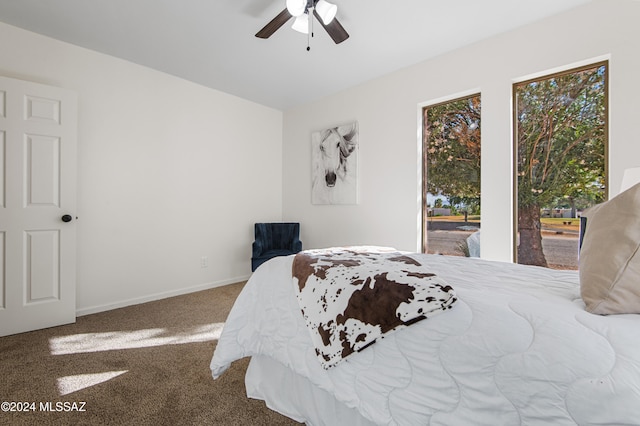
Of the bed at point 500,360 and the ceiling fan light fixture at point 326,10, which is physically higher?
the ceiling fan light fixture at point 326,10

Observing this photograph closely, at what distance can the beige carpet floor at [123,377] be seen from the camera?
1.41 meters

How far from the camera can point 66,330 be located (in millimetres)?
2424

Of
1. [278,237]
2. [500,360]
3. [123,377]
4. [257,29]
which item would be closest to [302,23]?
[257,29]

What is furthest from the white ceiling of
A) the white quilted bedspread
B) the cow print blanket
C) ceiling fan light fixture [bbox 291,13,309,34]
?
the white quilted bedspread

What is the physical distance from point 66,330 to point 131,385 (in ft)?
4.22

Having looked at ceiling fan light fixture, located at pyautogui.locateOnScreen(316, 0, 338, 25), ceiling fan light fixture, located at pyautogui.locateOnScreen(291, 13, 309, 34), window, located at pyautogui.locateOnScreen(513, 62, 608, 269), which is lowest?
window, located at pyautogui.locateOnScreen(513, 62, 608, 269)

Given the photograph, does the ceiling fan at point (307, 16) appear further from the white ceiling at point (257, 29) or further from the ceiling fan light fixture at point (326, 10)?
the white ceiling at point (257, 29)

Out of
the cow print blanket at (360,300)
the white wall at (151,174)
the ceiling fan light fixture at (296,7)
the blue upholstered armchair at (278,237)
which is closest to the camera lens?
the cow print blanket at (360,300)

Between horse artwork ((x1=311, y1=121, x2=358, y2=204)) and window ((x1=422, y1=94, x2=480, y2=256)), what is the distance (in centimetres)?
84

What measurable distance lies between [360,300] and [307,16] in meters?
2.18

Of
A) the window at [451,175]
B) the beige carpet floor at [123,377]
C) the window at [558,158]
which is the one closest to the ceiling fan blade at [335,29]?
the window at [451,175]

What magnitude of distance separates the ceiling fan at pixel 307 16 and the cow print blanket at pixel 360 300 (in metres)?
1.72

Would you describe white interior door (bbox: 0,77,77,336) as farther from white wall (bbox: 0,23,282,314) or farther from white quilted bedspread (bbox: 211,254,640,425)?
white quilted bedspread (bbox: 211,254,640,425)

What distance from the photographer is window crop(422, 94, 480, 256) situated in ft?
9.41
